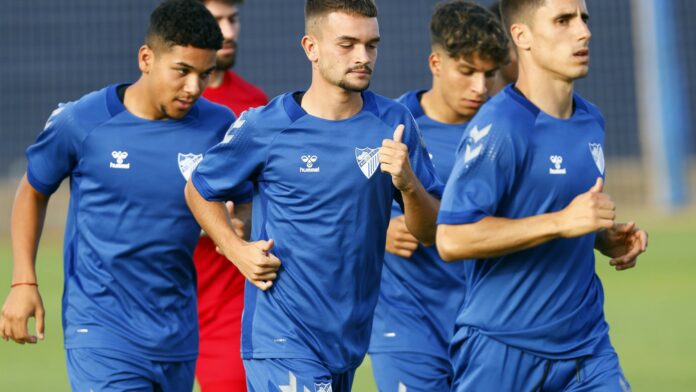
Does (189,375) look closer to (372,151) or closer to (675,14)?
(372,151)

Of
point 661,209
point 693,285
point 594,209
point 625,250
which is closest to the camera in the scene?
point 594,209

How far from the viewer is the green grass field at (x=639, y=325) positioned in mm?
9934

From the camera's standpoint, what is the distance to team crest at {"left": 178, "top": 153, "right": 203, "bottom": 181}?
19.7 ft

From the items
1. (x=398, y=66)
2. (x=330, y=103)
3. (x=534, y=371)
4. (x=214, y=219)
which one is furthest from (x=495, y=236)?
(x=398, y=66)

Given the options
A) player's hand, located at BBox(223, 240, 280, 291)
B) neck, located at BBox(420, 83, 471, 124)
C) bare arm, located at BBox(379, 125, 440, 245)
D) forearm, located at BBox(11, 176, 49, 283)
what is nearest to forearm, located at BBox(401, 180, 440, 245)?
bare arm, located at BBox(379, 125, 440, 245)

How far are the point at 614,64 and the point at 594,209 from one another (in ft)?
69.9

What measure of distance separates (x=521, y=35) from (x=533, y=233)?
3.01ft

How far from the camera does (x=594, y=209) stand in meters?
4.66

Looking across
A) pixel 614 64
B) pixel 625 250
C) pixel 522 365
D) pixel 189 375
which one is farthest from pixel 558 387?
pixel 614 64

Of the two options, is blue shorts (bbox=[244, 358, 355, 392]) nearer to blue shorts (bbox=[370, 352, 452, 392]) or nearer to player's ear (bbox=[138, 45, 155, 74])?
blue shorts (bbox=[370, 352, 452, 392])

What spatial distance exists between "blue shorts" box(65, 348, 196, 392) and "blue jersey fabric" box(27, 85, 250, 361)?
0.04 m

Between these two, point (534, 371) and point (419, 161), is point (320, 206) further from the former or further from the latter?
point (534, 371)

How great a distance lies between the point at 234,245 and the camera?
5.48 meters

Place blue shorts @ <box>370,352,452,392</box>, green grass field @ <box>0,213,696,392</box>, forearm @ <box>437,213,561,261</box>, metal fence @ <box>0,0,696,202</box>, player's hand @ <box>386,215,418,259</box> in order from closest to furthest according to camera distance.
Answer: forearm @ <box>437,213,561,261</box>, player's hand @ <box>386,215,418,259</box>, blue shorts @ <box>370,352,452,392</box>, green grass field @ <box>0,213,696,392</box>, metal fence @ <box>0,0,696,202</box>
